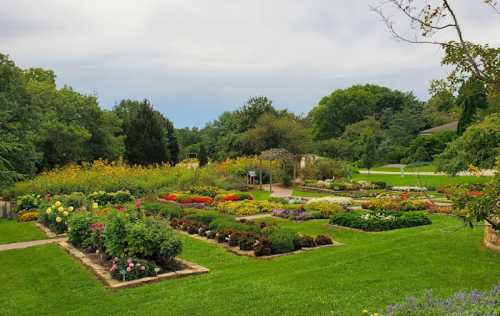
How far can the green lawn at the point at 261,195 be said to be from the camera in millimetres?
22169

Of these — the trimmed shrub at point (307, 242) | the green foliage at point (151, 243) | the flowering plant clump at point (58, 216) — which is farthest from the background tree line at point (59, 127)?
the trimmed shrub at point (307, 242)

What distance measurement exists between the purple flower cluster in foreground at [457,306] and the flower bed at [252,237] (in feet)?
17.5

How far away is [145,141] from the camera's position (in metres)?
41.3

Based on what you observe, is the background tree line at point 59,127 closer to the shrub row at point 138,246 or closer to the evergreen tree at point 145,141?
the evergreen tree at point 145,141

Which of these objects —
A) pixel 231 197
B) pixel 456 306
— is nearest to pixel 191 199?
pixel 231 197

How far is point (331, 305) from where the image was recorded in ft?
18.6

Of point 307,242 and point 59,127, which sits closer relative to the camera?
point 307,242

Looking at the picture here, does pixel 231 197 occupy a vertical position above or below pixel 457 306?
below

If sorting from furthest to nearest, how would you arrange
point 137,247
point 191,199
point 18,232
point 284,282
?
point 191,199 → point 18,232 → point 137,247 → point 284,282

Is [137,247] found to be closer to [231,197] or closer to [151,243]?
[151,243]

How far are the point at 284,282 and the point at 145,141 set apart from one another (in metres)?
35.9

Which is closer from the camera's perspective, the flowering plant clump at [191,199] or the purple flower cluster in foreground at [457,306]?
the purple flower cluster in foreground at [457,306]

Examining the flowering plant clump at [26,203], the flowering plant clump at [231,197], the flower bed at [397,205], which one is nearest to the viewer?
the flower bed at [397,205]

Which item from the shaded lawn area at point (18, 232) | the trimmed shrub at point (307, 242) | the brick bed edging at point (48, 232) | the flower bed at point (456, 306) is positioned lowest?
the shaded lawn area at point (18, 232)
